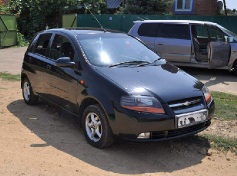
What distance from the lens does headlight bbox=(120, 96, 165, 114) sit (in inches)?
166

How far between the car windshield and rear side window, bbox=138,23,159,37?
5.75 meters

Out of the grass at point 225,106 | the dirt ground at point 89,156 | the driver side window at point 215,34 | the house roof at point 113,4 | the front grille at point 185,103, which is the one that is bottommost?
the grass at point 225,106

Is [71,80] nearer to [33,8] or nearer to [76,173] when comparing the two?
[76,173]

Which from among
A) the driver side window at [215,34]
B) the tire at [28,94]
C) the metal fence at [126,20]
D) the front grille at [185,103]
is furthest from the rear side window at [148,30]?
the front grille at [185,103]

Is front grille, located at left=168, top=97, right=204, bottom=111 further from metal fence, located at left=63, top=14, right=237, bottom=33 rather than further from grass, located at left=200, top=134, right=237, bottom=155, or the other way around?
A: metal fence, located at left=63, top=14, right=237, bottom=33

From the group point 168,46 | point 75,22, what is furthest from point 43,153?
point 75,22

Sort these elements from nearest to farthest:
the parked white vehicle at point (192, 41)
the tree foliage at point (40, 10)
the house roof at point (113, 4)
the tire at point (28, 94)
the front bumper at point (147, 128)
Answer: the front bumper at point (147, 128)
the tire at point (28, 94)
the parked white vehicle at point (192, 41)
the tree foliage at point (40, 10)
the house roof at point (113, 4)

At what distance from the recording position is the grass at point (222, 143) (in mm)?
4802

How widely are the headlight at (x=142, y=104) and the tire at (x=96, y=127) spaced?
42cm

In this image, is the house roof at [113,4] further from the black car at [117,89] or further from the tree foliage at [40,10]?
the black car at [117,89]

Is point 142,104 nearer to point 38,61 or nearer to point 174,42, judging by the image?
point 38,61

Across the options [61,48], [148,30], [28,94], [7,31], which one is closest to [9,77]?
[28,94]

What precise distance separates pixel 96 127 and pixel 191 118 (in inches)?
50.5

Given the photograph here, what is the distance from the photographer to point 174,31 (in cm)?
1133
